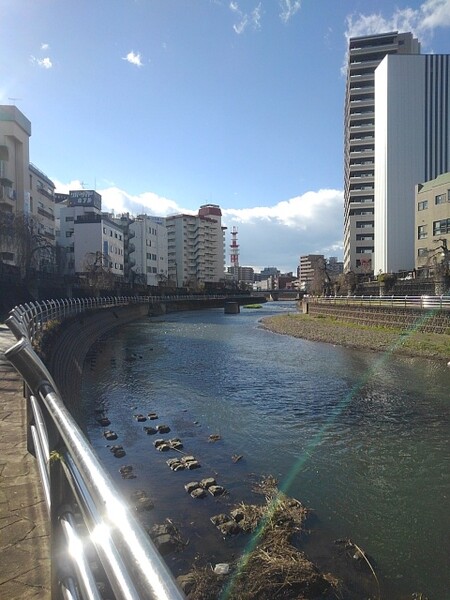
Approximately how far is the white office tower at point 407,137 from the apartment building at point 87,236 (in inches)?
1972

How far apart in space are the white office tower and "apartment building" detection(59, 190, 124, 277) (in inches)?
1972

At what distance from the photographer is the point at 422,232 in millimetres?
57344

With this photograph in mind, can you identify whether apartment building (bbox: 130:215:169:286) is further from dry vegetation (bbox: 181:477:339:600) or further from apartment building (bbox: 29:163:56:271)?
dry vegetation (bbox: 181:477:339:600)

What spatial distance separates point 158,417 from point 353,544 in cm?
700

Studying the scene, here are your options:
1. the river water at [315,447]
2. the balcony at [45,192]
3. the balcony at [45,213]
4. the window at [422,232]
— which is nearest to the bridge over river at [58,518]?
the river water at [315,447]

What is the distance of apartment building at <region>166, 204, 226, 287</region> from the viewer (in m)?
141

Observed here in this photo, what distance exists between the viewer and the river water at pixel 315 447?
5848 mm

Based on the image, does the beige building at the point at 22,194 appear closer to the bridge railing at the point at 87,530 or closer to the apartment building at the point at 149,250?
the apartment building at the point at 149,250

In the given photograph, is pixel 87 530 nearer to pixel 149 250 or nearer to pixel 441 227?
→ pixel 441 227

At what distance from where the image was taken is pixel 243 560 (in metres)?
5.34

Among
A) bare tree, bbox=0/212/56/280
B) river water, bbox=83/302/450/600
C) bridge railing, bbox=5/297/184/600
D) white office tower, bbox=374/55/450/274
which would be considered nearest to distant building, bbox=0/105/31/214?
bare tree, bbox=0/212/56/280

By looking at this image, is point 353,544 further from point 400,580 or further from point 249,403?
point 249,403

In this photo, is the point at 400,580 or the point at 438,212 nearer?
the point at 400,580

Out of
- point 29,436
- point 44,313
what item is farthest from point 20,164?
point 29,436
